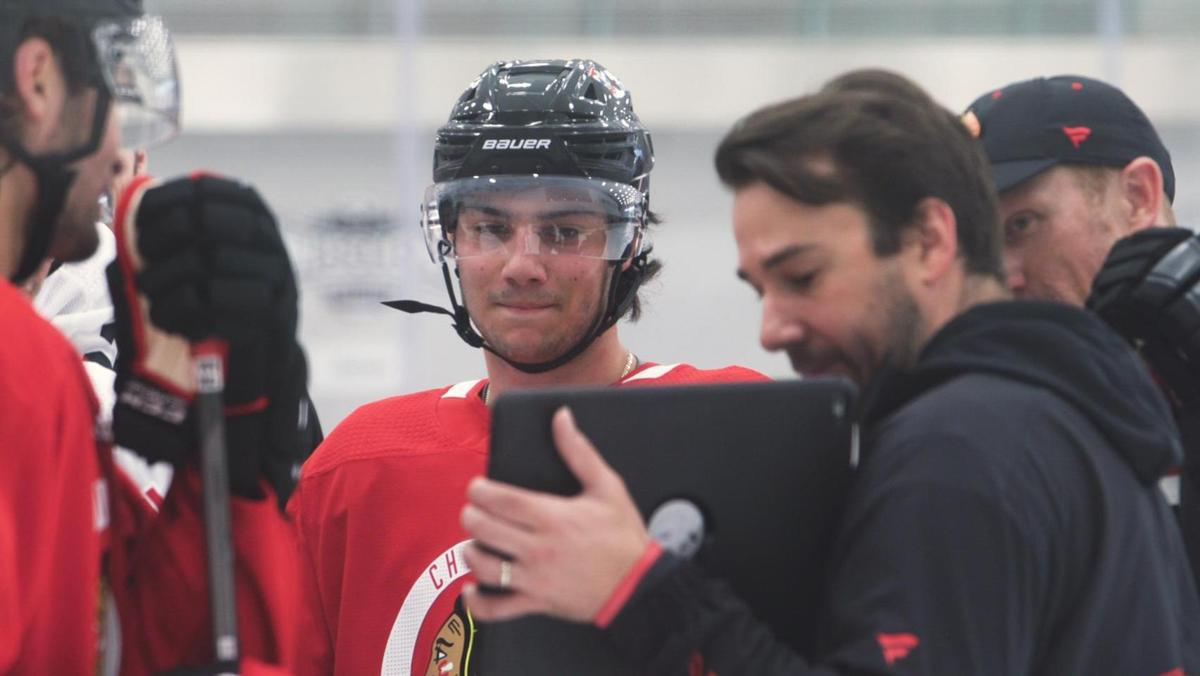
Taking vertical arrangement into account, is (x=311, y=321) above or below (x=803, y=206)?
below

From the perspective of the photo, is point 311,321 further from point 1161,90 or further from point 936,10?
point 1161,90

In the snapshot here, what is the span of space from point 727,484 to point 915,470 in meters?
0.16

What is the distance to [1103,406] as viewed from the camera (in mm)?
1279

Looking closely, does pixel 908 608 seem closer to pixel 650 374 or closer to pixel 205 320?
pixel 205 320

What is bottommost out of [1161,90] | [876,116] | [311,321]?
[311,321]

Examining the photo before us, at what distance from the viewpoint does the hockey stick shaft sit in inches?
51.4

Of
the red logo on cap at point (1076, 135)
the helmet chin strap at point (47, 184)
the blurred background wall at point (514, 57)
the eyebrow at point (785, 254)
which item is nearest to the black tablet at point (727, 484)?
the eyebrow at point (785, 254)

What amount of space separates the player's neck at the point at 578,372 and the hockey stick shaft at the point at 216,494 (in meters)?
0.83

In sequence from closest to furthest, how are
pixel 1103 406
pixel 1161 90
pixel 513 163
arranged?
pixel 1103 406 → pixel 513 163 → pixel 1161 90

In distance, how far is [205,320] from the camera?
129 cm

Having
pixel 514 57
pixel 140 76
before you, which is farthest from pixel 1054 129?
pixel 514 57

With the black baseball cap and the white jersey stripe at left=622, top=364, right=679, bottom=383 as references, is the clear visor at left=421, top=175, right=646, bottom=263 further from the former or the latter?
the black baseball cap

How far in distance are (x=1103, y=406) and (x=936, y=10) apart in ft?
19.5

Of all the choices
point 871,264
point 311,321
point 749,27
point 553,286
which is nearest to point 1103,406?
point 871,264
